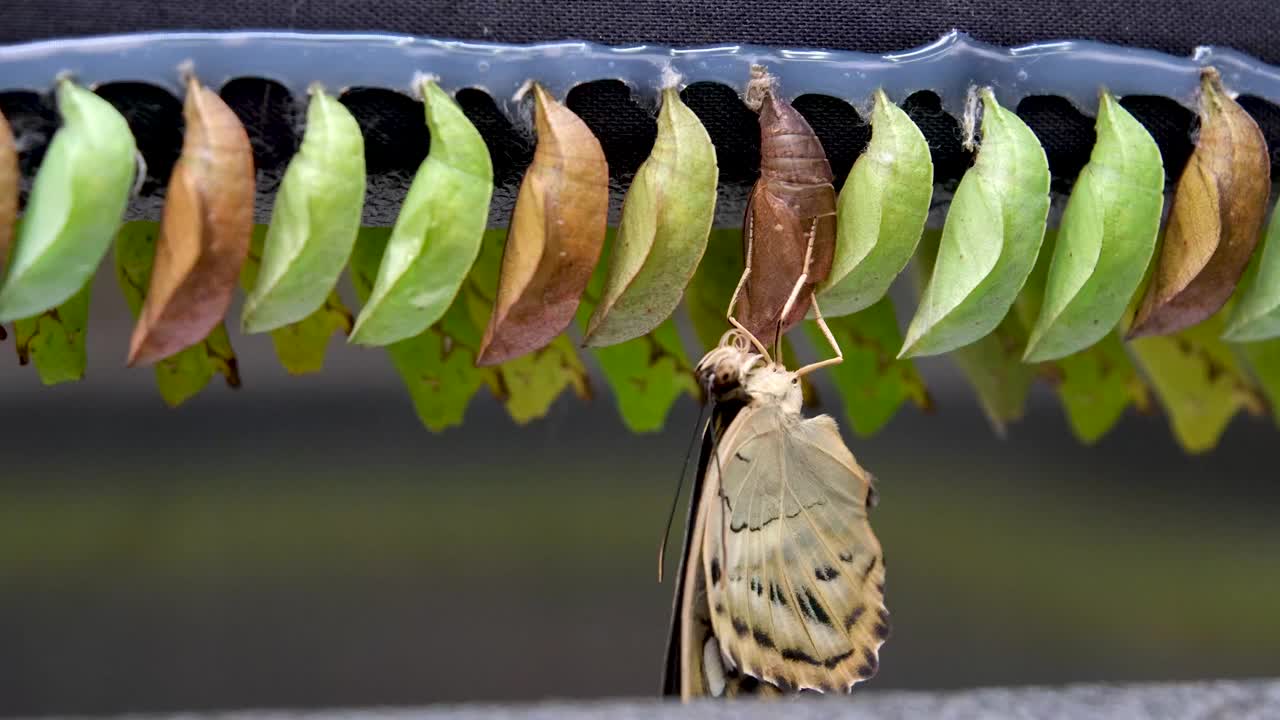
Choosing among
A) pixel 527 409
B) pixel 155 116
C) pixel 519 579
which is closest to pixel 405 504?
pixel 519 579

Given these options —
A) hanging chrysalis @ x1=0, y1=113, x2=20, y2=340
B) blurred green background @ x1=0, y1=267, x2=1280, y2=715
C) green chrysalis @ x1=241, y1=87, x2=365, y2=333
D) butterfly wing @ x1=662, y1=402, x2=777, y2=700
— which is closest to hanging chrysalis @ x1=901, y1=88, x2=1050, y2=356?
butterfly wing @ x1=662, y1=402, x2=777, y2=700

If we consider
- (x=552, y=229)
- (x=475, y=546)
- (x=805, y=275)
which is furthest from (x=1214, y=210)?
(x=475, y=546)

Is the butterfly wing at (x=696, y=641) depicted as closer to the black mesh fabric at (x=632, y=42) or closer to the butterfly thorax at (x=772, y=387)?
the butterfly thorax at (x=772, y=387)

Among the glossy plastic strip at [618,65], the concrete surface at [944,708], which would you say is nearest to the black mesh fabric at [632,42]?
the glossy plastic strip at [618,65]

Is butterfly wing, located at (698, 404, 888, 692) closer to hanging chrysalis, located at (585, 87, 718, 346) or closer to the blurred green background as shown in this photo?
hanging chrysalis, located at (585, 87, 718, 346)

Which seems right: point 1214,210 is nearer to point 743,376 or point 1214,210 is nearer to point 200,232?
point 743,376

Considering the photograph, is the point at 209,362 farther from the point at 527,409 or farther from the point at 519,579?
the point at 519,579
